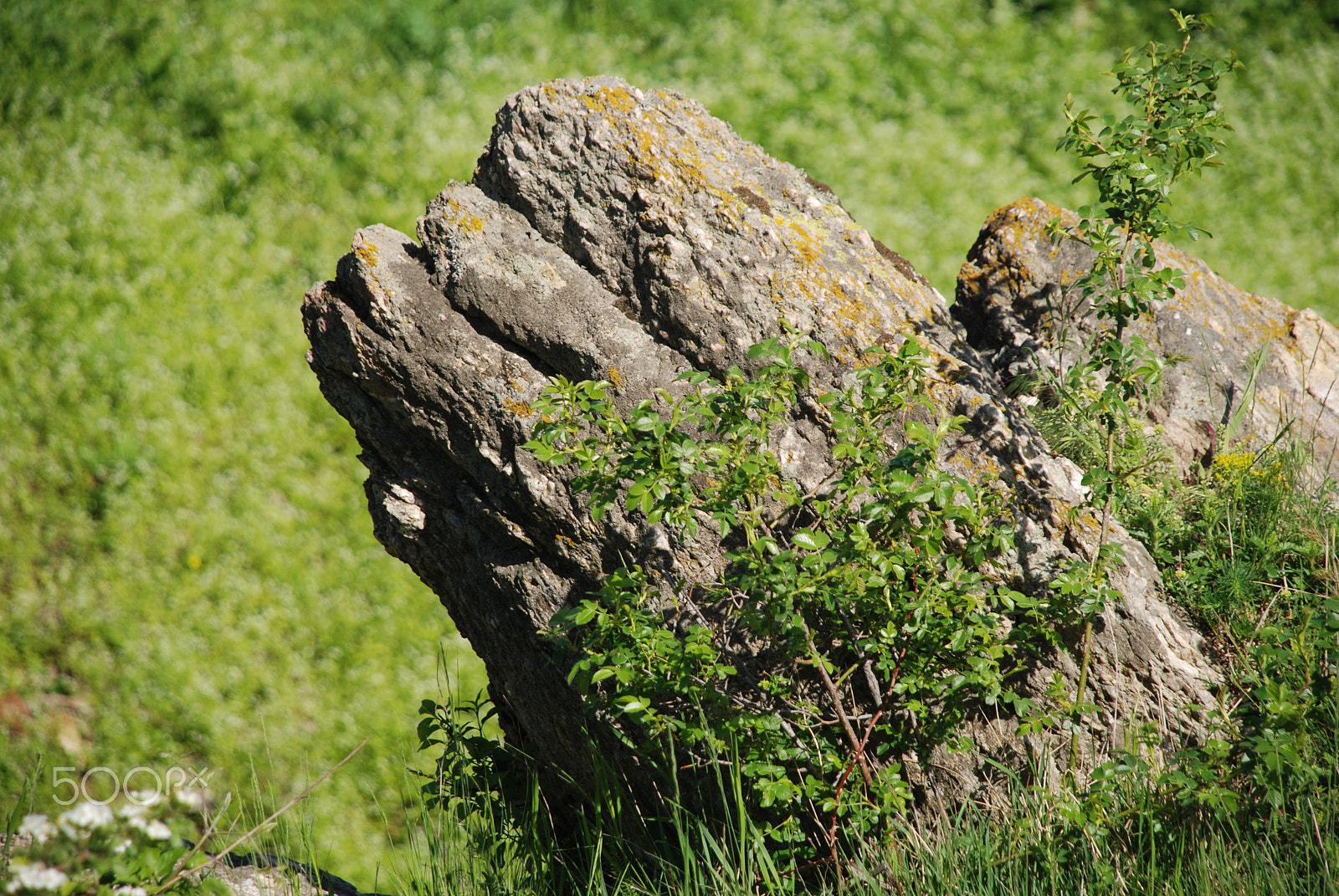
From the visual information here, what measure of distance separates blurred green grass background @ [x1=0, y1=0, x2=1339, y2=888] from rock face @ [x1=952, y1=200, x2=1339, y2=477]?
5.50m

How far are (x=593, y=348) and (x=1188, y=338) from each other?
2781 millimetres

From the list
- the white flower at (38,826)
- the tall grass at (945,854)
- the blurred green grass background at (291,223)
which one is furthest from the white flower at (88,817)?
the blurred green grass background at (291,223)

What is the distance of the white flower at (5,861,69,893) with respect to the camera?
1.93 metres

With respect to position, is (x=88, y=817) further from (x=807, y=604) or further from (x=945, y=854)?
(x=945, y=854)

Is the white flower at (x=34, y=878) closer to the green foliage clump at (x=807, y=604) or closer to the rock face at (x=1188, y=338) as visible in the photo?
the green foliage clump at (x=807, y=604)

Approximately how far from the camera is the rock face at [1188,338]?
379 cm

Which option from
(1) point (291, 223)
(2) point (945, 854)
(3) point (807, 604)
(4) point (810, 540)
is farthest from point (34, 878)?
(1) point (291, 223)

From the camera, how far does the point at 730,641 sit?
10.3 feet

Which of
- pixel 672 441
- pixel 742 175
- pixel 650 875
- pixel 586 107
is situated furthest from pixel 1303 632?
pixel 586 107

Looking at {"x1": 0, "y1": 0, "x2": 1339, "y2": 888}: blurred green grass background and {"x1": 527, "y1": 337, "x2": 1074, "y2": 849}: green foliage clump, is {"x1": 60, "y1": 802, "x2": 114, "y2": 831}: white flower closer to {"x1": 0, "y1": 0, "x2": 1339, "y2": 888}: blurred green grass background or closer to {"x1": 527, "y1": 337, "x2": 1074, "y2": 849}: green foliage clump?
{"x1": 527, "y1": 337, "x2": 1074, "y2": 849}: green foliage clump

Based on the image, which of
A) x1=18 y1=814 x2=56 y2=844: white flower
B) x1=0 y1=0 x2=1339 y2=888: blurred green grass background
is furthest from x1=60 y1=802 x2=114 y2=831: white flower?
x1=0 y1=0 x2=1339 y2=888: blurred green grass background

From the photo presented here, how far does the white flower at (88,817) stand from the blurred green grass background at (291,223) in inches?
237

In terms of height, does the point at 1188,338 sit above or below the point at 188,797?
above

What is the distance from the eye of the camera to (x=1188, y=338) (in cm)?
399
